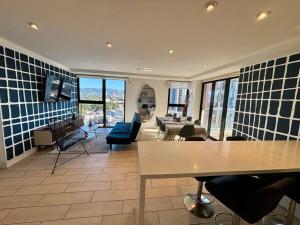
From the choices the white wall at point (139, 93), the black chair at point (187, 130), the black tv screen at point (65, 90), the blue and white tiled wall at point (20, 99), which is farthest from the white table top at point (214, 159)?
the white wall at point (139, 93)

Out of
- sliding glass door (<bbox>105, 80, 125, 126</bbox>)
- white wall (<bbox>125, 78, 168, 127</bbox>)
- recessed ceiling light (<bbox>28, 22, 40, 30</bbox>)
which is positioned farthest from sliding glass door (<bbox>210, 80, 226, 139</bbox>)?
recessed ceiling light (<bbox>28, 22, 40, 30</bbox>)

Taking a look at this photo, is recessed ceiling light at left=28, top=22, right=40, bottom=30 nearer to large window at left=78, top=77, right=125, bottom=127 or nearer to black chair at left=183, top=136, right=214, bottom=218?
black chair at left=183, top=136, right=214, bottom=218

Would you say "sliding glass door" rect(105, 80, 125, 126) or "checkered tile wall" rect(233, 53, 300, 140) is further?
"sliding glass door" rect(105, 80, 125, 126)

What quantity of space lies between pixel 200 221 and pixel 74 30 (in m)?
2.92

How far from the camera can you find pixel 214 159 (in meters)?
1.30

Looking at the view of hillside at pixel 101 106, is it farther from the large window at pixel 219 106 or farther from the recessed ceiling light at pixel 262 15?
the recessed ceiling light at pixel 262 15

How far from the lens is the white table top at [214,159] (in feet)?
3.55

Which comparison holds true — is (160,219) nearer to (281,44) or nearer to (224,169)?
(224,169)

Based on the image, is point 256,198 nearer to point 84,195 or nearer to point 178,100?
point 84,195

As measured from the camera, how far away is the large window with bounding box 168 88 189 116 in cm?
649

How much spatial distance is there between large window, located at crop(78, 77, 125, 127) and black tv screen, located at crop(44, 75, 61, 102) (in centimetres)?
179

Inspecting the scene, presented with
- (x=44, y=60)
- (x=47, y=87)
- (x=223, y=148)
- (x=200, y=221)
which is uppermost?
(x=44, y=60)

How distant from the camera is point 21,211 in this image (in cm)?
174

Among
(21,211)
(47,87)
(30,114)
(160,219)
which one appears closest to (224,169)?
(160,219)
